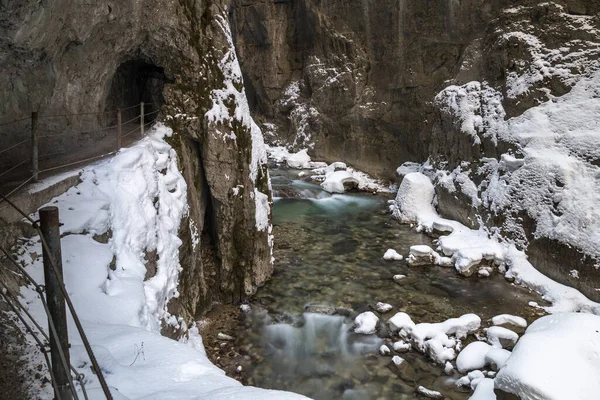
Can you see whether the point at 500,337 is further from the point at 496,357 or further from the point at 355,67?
the point at 355,67

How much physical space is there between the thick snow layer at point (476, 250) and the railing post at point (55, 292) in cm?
1265

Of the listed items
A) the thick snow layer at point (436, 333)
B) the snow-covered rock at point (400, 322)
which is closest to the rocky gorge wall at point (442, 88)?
the thick snow layer at point (436, 333)

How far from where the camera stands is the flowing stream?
924 centimetres

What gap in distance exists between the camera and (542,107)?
51.1ft

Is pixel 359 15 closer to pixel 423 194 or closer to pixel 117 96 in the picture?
pixel 423 194

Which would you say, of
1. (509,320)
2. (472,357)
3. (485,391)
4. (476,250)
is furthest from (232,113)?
(476,250)

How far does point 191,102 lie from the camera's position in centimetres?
1121

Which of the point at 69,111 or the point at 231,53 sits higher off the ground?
the point at 231,53

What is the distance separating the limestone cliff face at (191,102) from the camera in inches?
342

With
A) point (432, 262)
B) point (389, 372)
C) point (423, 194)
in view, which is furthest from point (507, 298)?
point (423, 194)

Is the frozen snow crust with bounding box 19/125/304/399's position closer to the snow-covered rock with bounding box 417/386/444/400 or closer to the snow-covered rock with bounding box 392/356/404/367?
the snow-covered rock with bounding box 392/356/404/367

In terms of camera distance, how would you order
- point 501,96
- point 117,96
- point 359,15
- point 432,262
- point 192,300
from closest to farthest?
1. point 192,300
2. point 117,96
3. point 432,262
4. point 501,96
5. point 359,15

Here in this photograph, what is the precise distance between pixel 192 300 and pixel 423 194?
13592 mm

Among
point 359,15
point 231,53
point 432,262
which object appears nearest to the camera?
point 231,53
